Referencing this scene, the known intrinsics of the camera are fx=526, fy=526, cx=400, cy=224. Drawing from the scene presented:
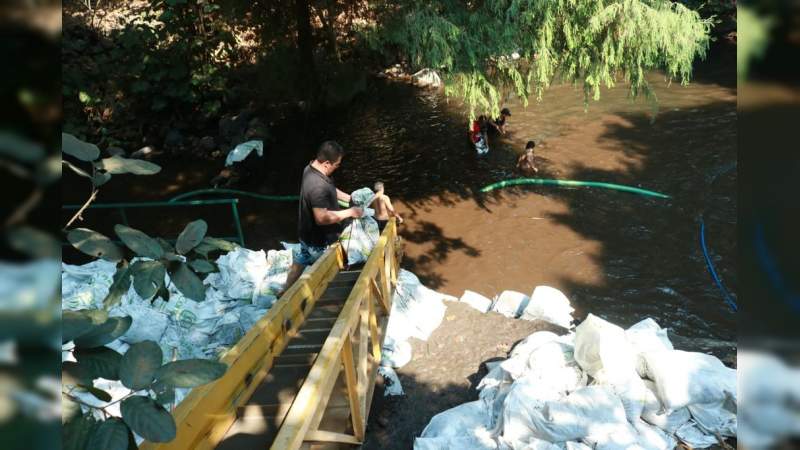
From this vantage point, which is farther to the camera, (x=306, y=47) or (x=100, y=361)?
(x=306, y=47)

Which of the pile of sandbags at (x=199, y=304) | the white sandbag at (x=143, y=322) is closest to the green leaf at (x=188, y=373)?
the pile of sandbags at (x=199, y=304)

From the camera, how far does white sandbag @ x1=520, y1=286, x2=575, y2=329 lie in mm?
6051

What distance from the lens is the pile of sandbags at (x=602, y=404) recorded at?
143 inches

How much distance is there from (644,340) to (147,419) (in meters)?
4.31

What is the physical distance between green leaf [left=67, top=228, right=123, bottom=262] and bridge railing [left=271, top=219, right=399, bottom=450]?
123 cm

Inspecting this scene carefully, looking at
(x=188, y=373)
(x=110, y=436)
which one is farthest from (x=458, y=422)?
(x=110, y=436)

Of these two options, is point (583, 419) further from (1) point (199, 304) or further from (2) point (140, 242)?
(1) point (199, 304)

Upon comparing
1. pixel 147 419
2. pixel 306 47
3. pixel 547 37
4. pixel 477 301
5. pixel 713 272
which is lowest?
pixel 713 272

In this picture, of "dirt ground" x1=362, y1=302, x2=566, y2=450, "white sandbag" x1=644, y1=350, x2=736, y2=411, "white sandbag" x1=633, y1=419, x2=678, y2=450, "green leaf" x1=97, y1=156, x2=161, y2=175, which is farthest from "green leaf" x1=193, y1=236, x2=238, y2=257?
"white sandbag" x1=644, y1=350, x2=736, y2=411

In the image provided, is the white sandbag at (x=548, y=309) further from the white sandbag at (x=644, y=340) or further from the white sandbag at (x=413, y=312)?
the white sandbag at (x=644, y=340)

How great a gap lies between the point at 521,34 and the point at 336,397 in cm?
554

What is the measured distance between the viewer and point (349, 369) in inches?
124

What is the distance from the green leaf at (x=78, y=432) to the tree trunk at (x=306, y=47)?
12.3 metres

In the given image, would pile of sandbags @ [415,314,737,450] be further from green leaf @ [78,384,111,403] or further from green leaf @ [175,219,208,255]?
green leaf @ [78,384,111,403]
